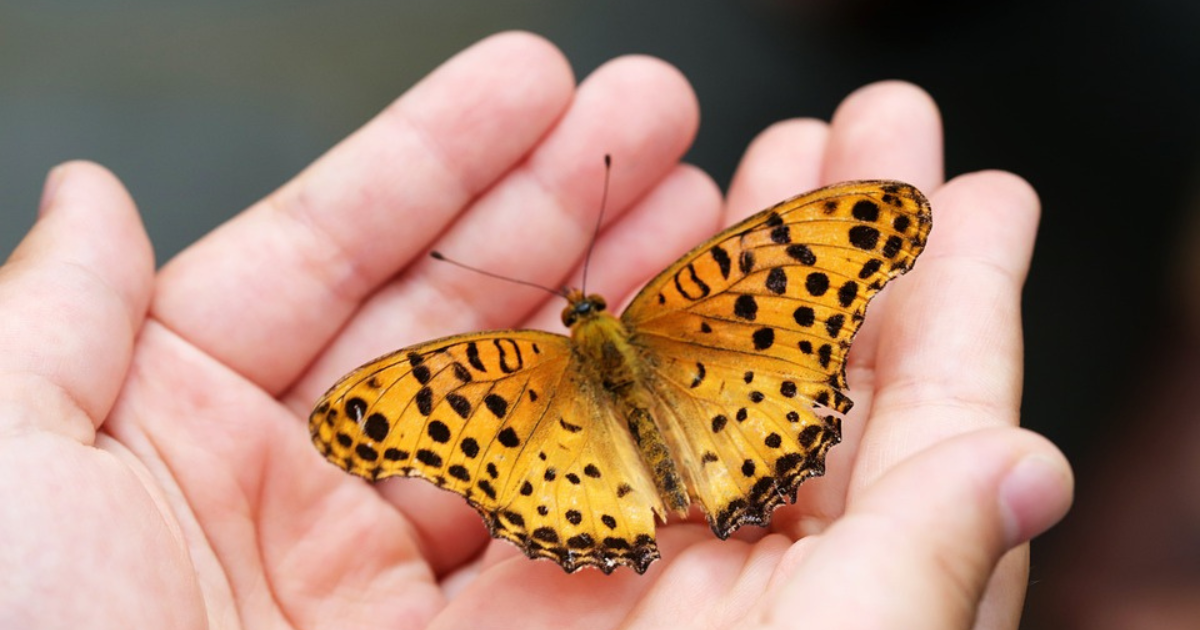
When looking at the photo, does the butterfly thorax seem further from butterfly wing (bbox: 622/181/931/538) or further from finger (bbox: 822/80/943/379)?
finger (bbox: 822/80/943/379)

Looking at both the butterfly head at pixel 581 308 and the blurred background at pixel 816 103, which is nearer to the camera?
the butterfly head at pixel 581 308

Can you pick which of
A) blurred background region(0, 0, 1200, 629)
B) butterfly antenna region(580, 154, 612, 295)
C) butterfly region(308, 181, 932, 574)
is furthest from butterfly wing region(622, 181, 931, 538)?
blurred background region(0, 0, 1200, 629)

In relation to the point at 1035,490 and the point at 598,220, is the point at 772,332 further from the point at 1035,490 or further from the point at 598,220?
the point at 598,220

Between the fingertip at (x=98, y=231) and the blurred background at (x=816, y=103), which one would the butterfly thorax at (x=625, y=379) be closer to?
the fingertip at (x=98, y=231)

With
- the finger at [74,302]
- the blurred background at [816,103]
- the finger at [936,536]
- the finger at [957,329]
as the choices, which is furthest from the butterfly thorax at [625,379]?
the blurred background at [816,103]

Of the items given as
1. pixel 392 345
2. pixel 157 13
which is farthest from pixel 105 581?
pixel 157 13

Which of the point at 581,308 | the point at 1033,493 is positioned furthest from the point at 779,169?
the point at 1033,493

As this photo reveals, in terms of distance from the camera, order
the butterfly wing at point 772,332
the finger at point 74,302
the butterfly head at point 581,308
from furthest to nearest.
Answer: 1. the butterfly head at point 581,308
2. the finger at point 74,302
3. the butterfly wing at point 772,332
